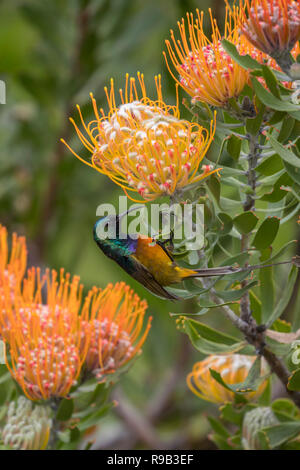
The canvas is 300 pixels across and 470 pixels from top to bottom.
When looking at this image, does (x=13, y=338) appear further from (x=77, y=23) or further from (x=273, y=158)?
(x=77, y=23)

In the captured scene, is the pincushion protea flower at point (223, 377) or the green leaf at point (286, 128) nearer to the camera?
the green leaf at point (286, 128)

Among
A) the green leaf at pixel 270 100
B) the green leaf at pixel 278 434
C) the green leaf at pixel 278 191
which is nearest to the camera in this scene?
the green leaf at pixel 270 100

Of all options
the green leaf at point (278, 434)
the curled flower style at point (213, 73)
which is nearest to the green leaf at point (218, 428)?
the green leaf at point (278, 434)

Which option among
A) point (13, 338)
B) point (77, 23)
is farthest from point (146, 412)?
point (77, 23)

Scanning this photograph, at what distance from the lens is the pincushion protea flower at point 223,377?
3.81 feet

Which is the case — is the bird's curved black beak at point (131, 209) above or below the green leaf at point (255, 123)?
below

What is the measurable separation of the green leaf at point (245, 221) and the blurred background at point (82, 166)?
1034 mm

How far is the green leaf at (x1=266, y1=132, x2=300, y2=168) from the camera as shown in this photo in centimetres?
80

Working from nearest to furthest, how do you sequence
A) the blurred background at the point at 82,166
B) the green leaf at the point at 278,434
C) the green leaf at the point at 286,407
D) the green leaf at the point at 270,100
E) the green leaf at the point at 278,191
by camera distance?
the green leaf at the point at 270,100 < the green leaf at the point at 278,191 < the green leaf at the point at 278,434 < the green leaf at the point at 286,407 < the blurred background at the point at 82,166

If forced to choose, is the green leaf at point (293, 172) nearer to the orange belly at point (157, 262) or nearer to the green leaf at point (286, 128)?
the green leaf at point (286, 128)

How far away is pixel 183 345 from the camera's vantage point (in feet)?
6.79

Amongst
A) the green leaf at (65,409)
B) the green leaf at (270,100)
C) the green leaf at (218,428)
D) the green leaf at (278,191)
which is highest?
the green leaf at (270,100)

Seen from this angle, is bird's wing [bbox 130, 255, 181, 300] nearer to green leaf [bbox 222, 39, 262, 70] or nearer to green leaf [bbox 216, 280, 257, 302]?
green leaf [bbox 216, 280, 257, 302]
